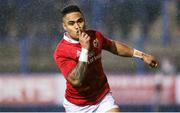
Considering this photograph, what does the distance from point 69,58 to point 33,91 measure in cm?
447

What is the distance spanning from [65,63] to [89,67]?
0.59ft

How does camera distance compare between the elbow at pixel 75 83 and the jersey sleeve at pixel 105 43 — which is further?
the jersey sleeve at pixel 105 43

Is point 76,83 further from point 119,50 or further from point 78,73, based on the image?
point 119,50

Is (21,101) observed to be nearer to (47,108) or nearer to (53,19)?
(47,108)

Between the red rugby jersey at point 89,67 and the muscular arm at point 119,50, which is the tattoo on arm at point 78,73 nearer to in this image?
the red rugby jersey at point 89,67

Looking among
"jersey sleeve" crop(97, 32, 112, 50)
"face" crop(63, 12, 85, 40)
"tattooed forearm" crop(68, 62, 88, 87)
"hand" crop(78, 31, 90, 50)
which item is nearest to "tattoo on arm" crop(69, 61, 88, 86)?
"tattooed forearm" crop(68, 62, 88, 87)

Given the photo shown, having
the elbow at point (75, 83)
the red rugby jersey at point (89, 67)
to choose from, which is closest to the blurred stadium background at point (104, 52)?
Result: the red rugby jersey at point (89, 67)

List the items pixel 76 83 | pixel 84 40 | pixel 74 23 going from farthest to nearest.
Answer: pixel 74 23, pixel 76 83, pixel 84 40

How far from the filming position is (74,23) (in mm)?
5105

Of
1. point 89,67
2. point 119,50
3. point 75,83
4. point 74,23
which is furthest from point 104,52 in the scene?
point 75,83

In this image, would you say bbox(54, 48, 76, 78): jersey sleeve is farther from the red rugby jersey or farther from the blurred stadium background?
the blurred stadium background

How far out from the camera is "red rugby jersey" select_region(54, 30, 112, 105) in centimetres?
517

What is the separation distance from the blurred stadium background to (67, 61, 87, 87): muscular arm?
2.26 m

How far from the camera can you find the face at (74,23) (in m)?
5.09
